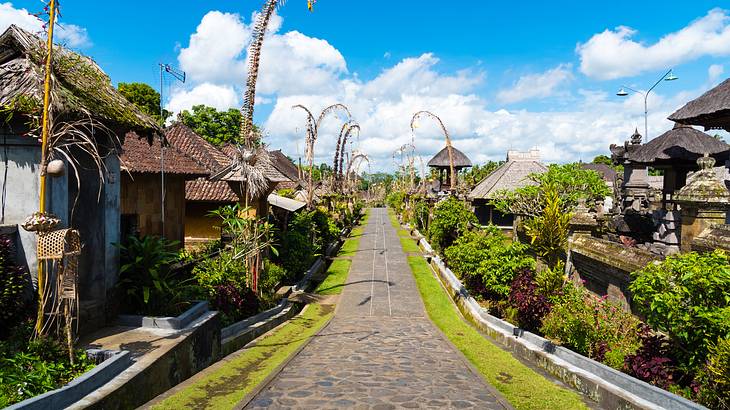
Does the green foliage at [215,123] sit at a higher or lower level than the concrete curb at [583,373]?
higher

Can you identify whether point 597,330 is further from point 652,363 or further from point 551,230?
point 551,230

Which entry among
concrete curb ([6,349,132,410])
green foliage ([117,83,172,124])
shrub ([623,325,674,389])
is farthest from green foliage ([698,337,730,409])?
green foliage ([117,83,172,124])

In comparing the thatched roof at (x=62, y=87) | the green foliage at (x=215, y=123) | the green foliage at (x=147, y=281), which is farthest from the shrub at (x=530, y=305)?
the green foliage at (x=215, y=123)

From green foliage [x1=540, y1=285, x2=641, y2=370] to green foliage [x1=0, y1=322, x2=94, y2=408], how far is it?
7476 millimetres

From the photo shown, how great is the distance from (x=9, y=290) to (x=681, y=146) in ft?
65.8

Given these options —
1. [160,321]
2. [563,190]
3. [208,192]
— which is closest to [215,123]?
[208,192]

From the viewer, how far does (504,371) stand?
8.74 metres

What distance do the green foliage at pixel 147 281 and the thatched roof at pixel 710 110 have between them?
12.7 m

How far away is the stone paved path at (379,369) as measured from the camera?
22.2 ft

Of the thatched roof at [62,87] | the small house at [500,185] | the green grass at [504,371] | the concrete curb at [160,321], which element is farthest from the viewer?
the small house at [500,185]

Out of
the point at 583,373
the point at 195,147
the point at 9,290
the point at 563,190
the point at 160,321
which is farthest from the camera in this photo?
the point at 195,147

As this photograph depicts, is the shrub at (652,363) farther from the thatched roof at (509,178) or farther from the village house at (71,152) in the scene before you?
the thatched roof at (509,178)

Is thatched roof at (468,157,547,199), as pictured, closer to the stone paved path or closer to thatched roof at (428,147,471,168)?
thatched roof at (428,147,471,168)

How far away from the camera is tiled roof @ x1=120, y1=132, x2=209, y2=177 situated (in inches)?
676
